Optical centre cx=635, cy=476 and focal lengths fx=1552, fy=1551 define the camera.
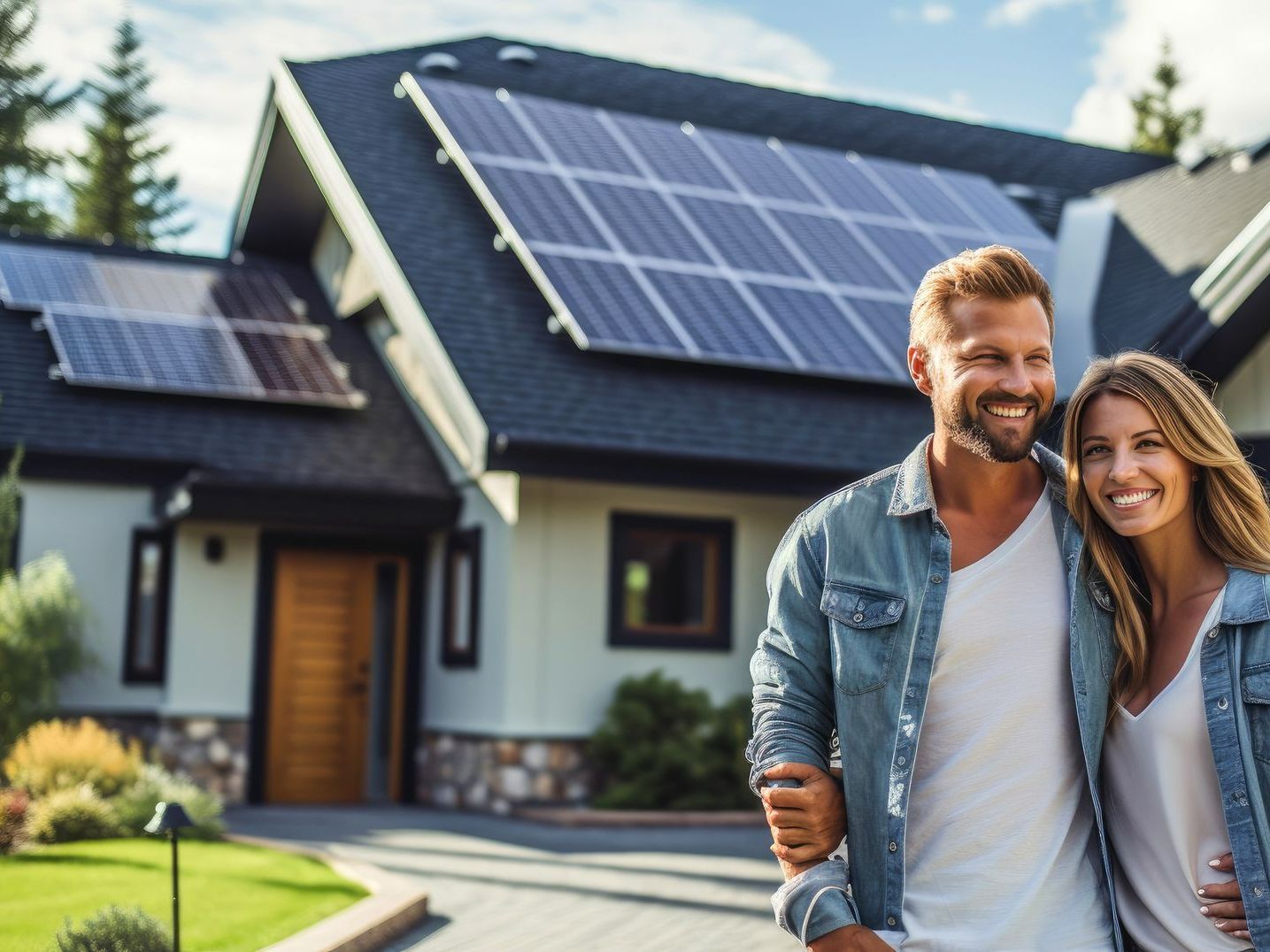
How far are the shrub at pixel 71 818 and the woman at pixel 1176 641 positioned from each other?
8.34 metres

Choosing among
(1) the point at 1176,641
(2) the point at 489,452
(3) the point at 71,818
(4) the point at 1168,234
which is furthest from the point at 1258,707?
(4) the point at 1168,234

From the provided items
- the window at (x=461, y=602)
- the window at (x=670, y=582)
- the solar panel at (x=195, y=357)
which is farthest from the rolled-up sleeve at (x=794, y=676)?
the solar panel at (x=195, y=357)

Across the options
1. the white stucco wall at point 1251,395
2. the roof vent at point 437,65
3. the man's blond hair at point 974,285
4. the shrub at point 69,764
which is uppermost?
the roof vent at point 437,65

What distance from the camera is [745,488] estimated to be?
46.9 ft

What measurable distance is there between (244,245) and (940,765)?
18.4 meters

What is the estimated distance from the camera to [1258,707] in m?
2.89

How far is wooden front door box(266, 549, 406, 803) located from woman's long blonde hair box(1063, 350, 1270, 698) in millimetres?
12893

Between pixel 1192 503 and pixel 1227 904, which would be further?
pixel 1192 503

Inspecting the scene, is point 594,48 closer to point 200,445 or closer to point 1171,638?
point 200,445

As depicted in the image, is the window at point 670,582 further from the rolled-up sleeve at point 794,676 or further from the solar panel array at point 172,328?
the rolled-up sleeve at point 794,676

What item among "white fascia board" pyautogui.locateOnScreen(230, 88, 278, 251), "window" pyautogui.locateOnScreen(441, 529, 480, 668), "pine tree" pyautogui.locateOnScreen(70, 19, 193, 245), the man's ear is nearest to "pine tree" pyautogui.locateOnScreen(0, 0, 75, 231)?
"pine tree" pyautogui.locateOnScreen(70, 19, 193, 245)

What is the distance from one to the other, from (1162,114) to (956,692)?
44723 millimetres

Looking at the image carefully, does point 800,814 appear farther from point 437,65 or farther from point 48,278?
point 437,65

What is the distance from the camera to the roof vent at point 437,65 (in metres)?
19.0
